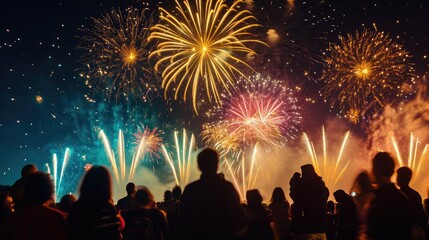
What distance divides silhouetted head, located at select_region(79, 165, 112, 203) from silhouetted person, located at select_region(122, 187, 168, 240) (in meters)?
1.09

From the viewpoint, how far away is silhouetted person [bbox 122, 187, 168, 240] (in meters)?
5.34

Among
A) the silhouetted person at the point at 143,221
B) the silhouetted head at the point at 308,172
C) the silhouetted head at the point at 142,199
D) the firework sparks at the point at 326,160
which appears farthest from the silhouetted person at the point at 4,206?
the firework sparks at the point at 326,160

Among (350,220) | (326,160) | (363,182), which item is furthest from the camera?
(326,160)

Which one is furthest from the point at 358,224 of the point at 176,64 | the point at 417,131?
the point at 417,131

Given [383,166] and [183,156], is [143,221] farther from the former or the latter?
[183,156]

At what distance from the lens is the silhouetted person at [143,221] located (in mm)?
5340

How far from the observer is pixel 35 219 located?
4.09 m

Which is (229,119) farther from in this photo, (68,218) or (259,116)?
(68,218)

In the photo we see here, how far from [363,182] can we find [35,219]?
4101mm

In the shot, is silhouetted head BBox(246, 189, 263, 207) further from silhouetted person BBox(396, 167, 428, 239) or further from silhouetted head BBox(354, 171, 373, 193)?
silhouetted person BBox(396, 167, 428, 239)

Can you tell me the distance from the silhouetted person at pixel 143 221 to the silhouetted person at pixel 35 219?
4.26 feet

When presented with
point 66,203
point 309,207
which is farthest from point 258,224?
point 66,203

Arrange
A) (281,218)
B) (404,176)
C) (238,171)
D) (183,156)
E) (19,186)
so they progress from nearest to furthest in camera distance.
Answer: (19,186) < (404,176) < (281,218) < (183,156) < (238,171)

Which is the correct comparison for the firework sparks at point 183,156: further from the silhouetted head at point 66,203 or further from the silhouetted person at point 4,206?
the silhouetted person at point 4,206
